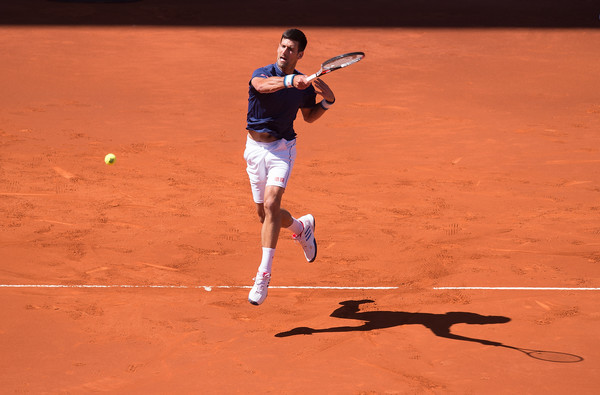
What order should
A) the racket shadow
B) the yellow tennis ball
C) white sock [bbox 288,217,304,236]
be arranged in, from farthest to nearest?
1. the yellow tennis ball
2. white sock [bbox 288,217,304,236]
3. the racket shadow

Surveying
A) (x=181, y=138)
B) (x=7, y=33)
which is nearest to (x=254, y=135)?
(x=181, y=138)

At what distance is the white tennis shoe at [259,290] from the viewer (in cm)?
610

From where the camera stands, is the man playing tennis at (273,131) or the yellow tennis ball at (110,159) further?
the yellow tennis ball at (110,159)

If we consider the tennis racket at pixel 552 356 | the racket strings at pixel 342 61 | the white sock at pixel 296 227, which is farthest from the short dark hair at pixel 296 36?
the tennis racket at pixel 552 356

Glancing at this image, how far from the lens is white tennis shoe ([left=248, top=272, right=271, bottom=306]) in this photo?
610cm

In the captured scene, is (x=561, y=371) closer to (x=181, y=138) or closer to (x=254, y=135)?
(x=254, y=135)

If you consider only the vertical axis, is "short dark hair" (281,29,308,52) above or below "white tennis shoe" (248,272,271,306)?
above

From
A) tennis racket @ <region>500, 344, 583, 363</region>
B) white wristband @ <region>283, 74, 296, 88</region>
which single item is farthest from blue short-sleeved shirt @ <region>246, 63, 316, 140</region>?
tennis racket @ <region>500, 344, 583, 363</region>

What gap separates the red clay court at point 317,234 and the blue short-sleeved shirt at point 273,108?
1.40m

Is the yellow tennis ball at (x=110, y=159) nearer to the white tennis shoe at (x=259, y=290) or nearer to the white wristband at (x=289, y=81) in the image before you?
the white tennis shoe at (x=259, y=290)

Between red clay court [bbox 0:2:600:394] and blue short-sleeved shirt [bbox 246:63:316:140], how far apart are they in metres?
1.40

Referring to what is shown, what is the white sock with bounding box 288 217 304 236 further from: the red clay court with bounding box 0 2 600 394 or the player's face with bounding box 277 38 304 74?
the player's face with bounding box 277 38 304 74

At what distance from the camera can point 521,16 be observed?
21.0 meters

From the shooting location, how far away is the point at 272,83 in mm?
6043
